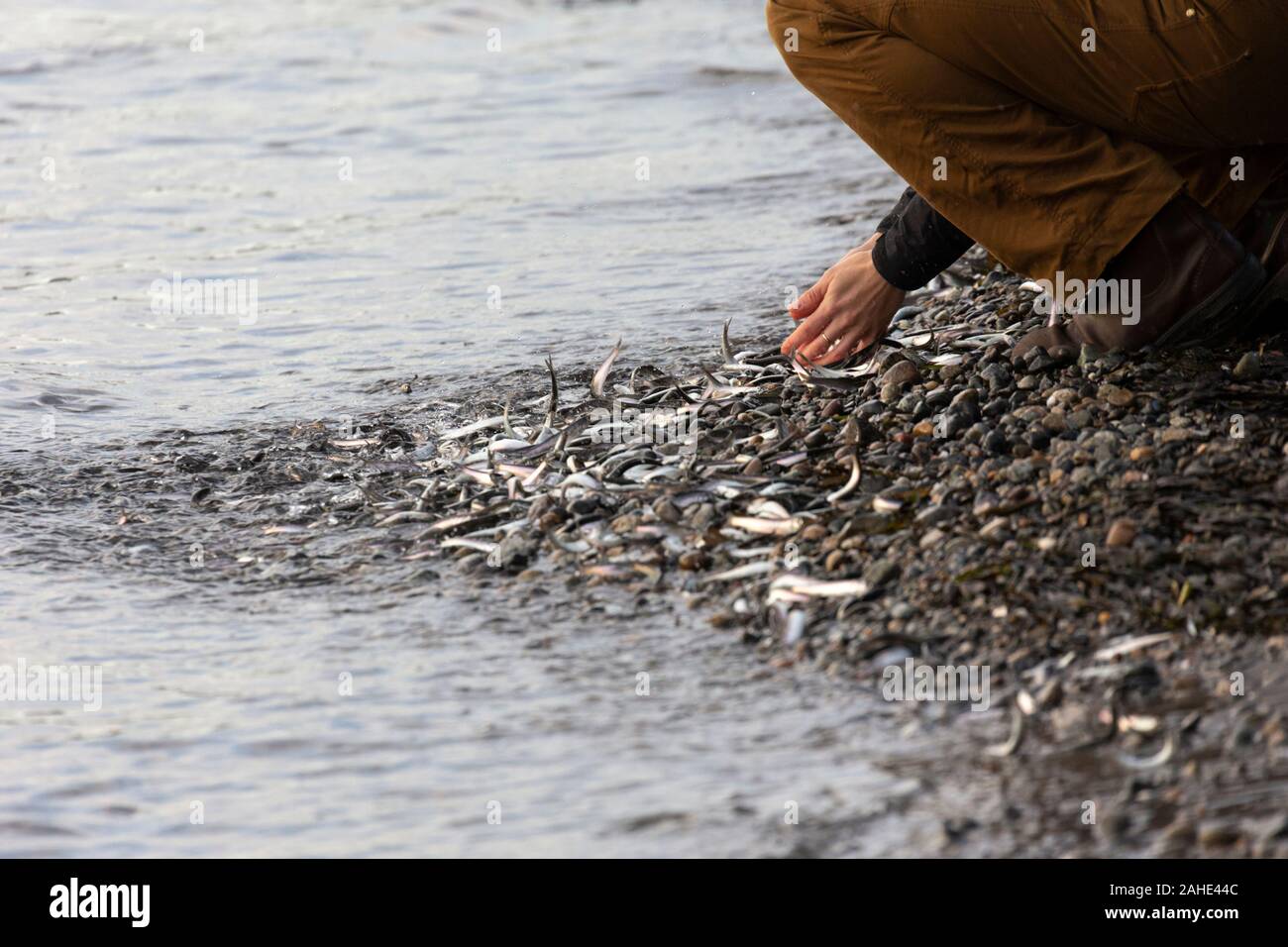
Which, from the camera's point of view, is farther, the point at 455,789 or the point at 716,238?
the point at 716,238

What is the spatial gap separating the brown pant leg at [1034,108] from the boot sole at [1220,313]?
30cm

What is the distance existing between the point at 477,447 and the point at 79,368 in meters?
2.77

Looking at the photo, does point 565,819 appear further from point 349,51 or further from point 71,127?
point 349,51

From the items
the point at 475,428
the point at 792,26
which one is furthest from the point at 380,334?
the point at 792,26

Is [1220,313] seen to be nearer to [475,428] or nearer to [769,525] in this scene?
[769,525]

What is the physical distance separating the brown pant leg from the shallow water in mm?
1628

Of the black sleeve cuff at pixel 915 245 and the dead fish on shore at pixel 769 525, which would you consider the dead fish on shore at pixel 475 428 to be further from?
the black sleeve cuff at pixel 915 245

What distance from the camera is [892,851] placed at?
11.3 ft

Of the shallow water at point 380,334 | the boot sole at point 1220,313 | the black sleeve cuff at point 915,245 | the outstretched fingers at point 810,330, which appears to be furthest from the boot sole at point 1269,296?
the shallow water at point 380,334

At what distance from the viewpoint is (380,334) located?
8.19m

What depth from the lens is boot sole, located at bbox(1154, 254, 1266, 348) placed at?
485 centimetres
